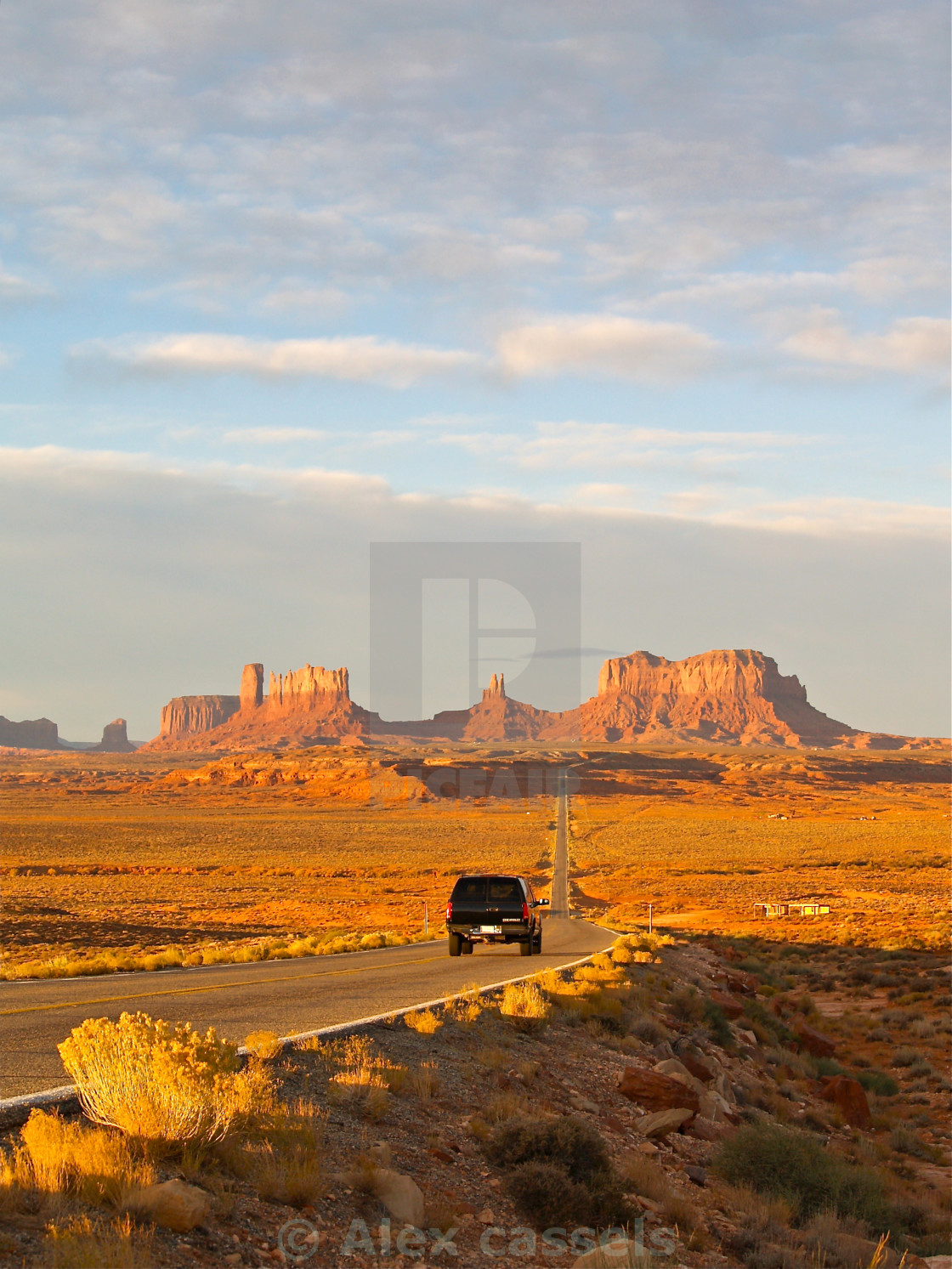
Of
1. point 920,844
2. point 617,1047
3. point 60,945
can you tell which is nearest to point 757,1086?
point 617,1047

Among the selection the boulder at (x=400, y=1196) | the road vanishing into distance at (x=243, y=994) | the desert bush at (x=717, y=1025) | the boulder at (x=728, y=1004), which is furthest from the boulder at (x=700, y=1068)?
the boulder at (x=400, y=1196)

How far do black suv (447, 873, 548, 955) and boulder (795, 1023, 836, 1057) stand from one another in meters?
6.12

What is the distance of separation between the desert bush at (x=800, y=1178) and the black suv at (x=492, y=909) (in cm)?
1069

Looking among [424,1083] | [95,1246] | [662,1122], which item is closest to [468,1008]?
[662,1122]

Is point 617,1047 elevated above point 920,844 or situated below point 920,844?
above

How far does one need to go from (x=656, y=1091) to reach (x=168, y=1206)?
25.9 ft

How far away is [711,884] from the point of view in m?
57.5

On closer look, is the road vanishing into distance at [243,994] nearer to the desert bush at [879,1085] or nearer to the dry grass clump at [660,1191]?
the dry grass clump at [660,1191]

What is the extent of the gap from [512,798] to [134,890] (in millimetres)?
86525

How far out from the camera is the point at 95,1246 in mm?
4812

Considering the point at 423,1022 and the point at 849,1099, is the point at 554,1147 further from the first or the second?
the point at 849,1099

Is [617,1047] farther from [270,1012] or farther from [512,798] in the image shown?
[512,798]

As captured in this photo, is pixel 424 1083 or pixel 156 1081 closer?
pixel 156 1081

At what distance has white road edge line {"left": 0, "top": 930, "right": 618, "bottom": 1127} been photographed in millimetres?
7004
